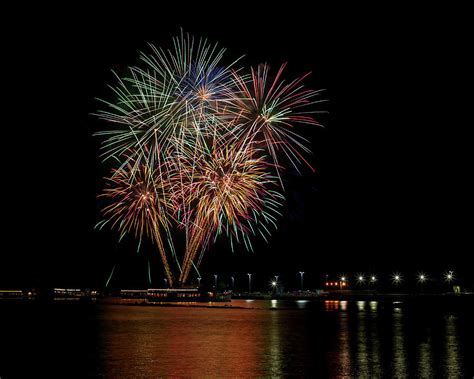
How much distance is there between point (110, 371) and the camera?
13508 millimetres

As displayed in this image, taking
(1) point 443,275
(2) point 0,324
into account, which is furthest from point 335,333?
(1) point 443,275

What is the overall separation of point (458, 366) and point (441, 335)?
8652mm

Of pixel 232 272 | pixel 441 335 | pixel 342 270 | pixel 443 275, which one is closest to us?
pixel 441 335

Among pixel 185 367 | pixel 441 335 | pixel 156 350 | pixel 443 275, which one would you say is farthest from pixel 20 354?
pixel 443 275

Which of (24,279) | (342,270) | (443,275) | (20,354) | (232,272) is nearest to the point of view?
(20,354)

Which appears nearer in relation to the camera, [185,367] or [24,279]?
[185,367]

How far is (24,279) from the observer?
355 feet

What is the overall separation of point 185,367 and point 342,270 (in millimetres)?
111447

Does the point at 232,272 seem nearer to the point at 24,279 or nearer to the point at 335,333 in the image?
the point at 24,279

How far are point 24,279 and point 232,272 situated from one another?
57.1 meters

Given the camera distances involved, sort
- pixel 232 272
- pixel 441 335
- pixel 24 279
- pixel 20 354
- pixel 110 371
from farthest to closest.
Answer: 1. pixel 232 272
2. pixel 24 279
3. pixel 441 335
4. pixel 20 354
5. pixel 110 371

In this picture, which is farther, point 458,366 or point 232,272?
point 232,272

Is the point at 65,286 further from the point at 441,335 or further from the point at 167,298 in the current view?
the point at 441,335

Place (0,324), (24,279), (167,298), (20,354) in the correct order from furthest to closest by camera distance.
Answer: (24,279)
(167,298)
(0,324)
(20,354)
